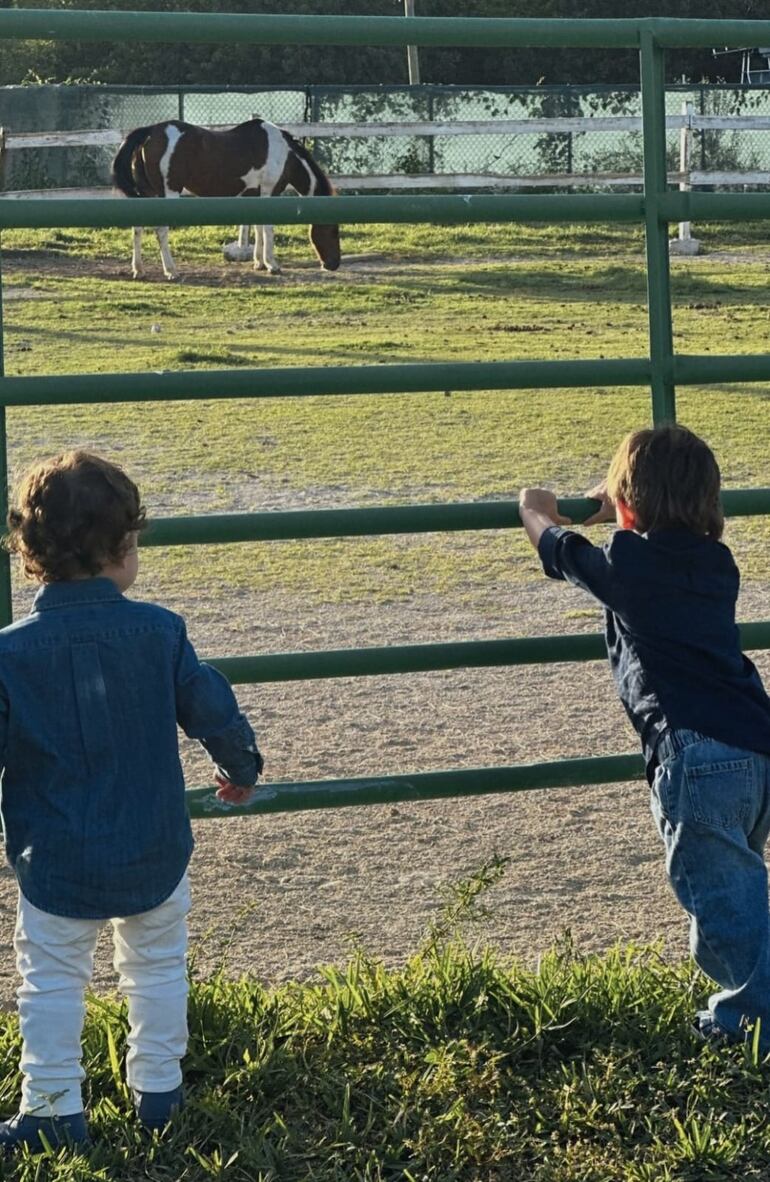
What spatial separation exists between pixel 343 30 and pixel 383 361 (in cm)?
840

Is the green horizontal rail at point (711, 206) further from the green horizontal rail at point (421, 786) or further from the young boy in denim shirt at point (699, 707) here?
the green horizontal rail at point (421, 786)

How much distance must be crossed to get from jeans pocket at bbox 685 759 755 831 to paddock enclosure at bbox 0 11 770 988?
58 centimetres

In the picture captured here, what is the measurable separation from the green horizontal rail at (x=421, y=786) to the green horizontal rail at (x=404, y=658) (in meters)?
0.22

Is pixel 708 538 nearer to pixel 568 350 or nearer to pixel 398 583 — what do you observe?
pixel 398 583

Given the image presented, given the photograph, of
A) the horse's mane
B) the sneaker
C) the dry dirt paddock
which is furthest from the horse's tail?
the sneaker

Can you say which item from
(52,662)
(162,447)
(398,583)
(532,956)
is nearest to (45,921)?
(52,662)

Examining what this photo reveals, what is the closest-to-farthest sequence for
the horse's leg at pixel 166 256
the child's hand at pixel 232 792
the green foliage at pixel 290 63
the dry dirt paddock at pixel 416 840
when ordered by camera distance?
the child's hand at pixel 232 792 → the dry dirt paddock at pixel 416 840 → the horse's leg at pixel 166 256 → the green foliage at pixel 290 63

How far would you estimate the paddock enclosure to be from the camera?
313 centimetres

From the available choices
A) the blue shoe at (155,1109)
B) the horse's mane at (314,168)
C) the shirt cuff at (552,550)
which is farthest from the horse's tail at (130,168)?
the blue shoe at (155,1109)

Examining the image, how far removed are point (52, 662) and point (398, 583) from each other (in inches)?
172

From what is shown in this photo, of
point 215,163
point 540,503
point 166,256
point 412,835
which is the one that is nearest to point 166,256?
point 166,256

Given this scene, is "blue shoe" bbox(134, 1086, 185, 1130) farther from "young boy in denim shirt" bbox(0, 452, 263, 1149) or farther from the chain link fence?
the chain link fence

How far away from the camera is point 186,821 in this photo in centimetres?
263

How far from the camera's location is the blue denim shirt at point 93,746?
250 centimetres
